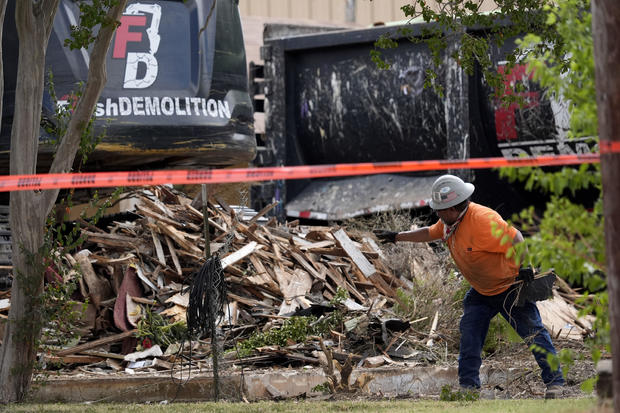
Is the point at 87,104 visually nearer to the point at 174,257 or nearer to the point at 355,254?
the point at 174,257

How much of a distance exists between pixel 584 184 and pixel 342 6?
20.3m

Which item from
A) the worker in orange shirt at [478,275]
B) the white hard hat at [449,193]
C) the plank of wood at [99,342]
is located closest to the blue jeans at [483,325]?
the worker in orange shirt at [478,275]

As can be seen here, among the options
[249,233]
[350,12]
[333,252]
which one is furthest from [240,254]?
[350,12]

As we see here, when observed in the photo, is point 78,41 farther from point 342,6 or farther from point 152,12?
point 342,6

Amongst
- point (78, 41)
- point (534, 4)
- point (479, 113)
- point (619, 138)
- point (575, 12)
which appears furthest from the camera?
point (479, 113)

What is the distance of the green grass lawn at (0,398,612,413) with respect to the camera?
584 centimetres

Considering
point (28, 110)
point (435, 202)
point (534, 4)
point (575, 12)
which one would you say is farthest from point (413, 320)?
point (575, 12)

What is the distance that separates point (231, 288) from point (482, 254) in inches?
122

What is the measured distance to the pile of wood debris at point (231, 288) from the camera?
26.2 feet

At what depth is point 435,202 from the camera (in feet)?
22.8

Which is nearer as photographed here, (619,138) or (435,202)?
(619,138)

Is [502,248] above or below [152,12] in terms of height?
below

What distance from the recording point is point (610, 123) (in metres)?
3.59

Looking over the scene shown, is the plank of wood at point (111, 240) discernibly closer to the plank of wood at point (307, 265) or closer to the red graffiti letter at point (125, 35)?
the plank of wood at point (307, 265)
